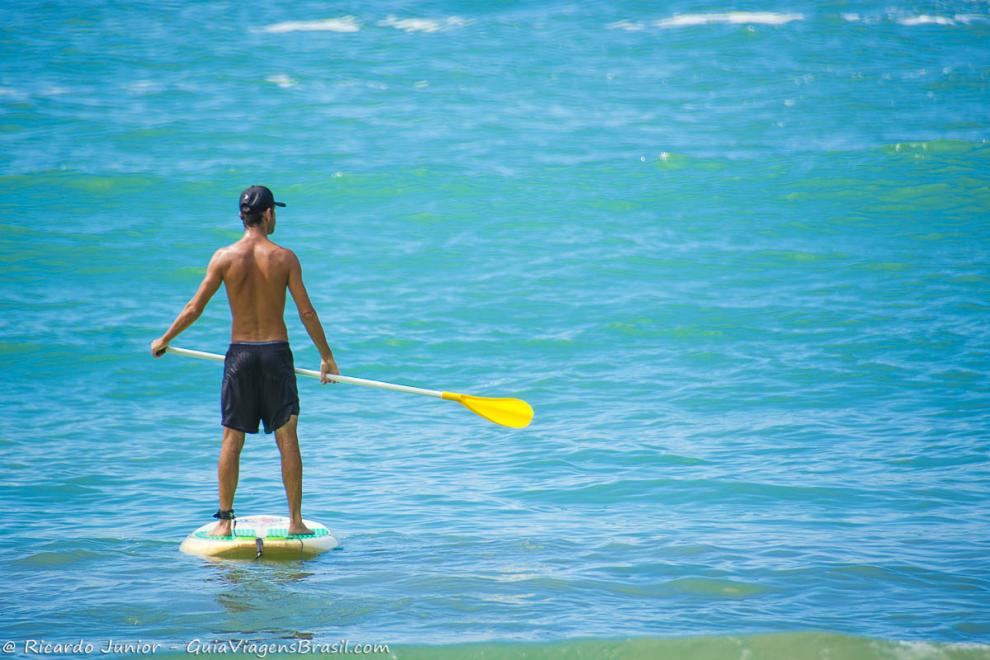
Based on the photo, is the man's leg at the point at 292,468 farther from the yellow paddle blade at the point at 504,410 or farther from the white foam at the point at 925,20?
the white foam at the point at 925,20

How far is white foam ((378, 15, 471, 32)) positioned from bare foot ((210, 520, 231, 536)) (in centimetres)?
2249

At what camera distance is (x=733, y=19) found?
26.7 meters

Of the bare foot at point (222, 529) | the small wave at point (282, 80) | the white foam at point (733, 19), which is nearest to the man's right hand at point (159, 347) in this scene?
the bare foot at point (222, 529)

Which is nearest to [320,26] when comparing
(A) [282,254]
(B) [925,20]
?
(B) [925,20]

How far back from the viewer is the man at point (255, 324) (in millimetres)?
5422

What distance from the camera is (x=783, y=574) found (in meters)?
5.14

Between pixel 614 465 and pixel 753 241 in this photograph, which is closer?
pixel 614 465

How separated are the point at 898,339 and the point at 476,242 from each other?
7.08 metres

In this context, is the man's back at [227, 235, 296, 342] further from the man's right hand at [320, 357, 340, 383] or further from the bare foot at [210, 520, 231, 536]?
the bare foot at [210, 520, 231, 536]

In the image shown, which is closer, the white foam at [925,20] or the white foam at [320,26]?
the white foam at [925,20]

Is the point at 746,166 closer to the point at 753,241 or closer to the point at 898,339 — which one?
the point at 753,241

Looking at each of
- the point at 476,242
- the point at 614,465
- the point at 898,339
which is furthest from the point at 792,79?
the point at 614,465

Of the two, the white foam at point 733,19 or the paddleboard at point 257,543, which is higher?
the white foam at point 733,19

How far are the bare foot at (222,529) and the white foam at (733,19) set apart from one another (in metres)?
23.3
